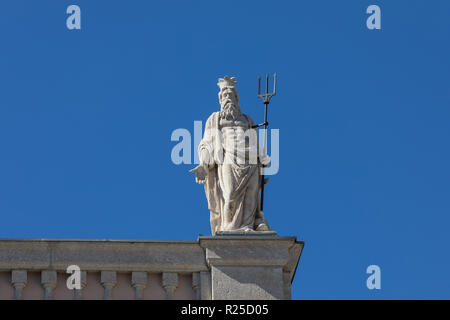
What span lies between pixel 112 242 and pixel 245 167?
2.74 meters

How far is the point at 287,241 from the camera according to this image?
3180cm

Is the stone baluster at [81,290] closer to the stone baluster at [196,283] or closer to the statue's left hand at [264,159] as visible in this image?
the stone baluster at [196,283]

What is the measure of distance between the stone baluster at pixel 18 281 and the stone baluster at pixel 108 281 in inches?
49.5

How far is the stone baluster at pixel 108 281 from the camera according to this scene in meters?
31.3

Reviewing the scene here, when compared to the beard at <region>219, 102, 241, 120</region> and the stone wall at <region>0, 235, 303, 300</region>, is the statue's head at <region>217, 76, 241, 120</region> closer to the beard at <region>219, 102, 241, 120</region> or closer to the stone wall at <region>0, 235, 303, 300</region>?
the beard at <region>219, 102, 241, 120</region>

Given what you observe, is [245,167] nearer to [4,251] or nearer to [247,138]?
[247,138]

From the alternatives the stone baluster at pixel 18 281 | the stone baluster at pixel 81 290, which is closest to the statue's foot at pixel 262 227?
the stone baluster at pixel 81 290

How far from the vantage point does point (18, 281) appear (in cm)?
3117

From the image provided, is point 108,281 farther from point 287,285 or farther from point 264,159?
point 264,159

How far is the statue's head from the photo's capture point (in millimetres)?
33344

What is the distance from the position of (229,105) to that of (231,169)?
1331 millimetres

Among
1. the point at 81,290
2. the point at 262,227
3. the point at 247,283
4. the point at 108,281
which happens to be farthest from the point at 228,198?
the point at 81,290
